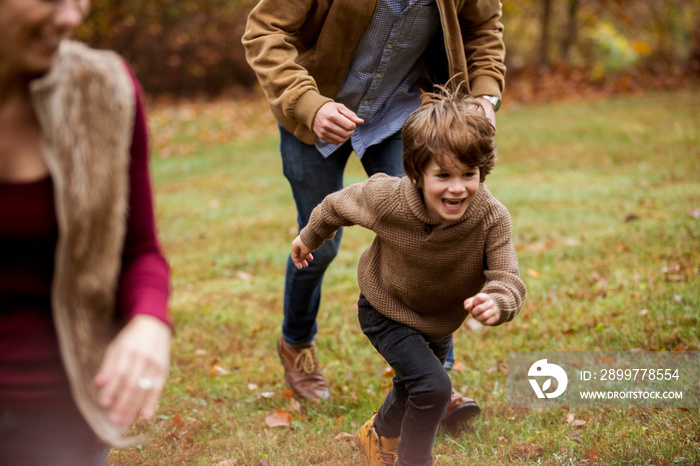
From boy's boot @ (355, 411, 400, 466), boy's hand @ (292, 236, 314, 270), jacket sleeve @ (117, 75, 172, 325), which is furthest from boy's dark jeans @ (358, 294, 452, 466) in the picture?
jacket sleeve @ (117, 75, 172, 325)

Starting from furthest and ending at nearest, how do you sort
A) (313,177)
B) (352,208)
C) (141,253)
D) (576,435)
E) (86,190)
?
(313,177)
(576,435)
(352,208)
(141,253)
(86,190)

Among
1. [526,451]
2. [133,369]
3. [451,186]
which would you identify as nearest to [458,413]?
[526,451]

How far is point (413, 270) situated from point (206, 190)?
844cm

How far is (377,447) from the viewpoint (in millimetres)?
3334

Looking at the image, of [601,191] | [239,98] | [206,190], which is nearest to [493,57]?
[601,191]

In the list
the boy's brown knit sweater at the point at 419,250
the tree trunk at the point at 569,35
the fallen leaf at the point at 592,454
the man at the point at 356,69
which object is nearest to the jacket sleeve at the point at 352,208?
the boy's brown knit sweater at the point at 419,250

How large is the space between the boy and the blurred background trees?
1550cm

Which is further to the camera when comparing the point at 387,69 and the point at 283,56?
the point at 387,69

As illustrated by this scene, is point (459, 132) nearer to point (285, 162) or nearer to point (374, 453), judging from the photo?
point (285, 162)

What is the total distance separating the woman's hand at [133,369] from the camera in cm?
165

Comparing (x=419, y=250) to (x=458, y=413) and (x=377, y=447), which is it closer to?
(x=377, y=447)

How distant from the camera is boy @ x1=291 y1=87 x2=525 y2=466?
9.04 feet

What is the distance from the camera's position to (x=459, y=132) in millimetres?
2736

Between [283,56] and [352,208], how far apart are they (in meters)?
0.81
